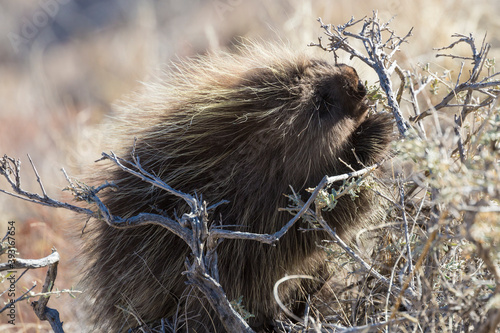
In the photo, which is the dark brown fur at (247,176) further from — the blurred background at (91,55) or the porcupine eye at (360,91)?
the blurred background at (91,55)

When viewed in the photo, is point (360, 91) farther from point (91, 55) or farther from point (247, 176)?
point (91, 55)

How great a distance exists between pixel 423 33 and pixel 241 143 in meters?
3.06

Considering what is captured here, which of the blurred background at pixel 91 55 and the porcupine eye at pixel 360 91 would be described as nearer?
the porcupine eye at pixel 360 91

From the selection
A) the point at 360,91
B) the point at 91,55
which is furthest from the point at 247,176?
the point at 91,55

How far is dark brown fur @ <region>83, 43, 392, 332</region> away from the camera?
2.34 m

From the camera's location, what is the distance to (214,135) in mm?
2418

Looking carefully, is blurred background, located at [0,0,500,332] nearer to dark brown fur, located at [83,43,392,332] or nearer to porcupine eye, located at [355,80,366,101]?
porcupine eye, located at [355,80,366,101]

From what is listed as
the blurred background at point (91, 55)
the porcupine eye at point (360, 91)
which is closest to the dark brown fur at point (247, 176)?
the porcupine eye at point (360, 91)

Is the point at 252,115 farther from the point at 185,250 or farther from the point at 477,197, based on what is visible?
the point at 477,197

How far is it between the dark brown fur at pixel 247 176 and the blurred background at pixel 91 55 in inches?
16.9

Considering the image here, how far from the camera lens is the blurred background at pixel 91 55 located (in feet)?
13.3

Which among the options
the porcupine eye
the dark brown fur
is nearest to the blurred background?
the porcupine eye

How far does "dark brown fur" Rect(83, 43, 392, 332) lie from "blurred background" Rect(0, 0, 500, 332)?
0.43 meters

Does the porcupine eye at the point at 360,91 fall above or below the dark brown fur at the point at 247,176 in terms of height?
above
